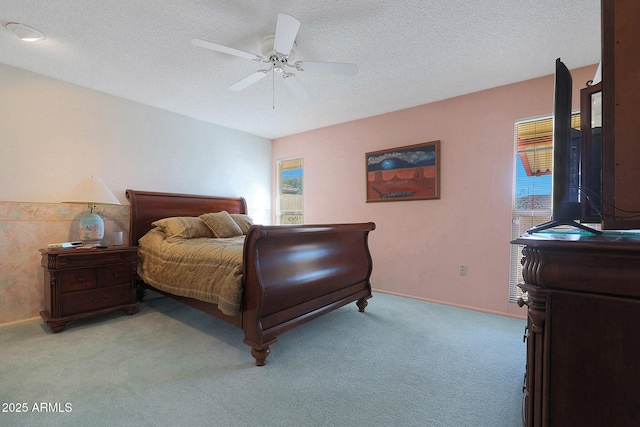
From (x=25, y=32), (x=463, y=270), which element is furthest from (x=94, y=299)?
(x=463, y=270)

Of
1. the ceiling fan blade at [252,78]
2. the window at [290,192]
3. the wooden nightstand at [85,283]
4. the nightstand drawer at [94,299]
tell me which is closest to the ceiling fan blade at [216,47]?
the ceiling fan blade at [252,78]

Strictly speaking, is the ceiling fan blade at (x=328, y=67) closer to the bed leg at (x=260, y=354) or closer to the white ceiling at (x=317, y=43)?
the white ceiling at (x=317, y=43)

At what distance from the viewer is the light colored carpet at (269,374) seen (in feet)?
4.78

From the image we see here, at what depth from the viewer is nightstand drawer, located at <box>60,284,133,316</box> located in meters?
2.51

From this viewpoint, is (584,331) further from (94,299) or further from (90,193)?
(90,193)

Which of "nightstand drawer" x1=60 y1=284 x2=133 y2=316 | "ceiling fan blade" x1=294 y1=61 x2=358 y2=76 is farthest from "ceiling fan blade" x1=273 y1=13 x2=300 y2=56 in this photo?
"nightstand drawer" x1=60 y1=284 x2=133 y2=316

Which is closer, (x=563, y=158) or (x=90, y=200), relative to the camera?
(x=563, y=158)

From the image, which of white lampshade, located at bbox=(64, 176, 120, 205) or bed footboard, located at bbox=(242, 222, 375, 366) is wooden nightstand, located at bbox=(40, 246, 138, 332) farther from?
bed footboard, located at bbox=(242, 222, 375, 366)

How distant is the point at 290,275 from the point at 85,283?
2050 mm

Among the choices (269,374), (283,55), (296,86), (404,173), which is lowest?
(269,374)

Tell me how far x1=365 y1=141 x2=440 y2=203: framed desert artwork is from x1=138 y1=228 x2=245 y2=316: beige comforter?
2171 mm

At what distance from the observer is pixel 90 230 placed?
9.36 feet

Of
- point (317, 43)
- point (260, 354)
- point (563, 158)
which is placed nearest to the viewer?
point (563, 158)

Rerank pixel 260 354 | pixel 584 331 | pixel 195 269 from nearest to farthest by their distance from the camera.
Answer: pixel 584 331 < pixel 260 354 < pixel 195 269
